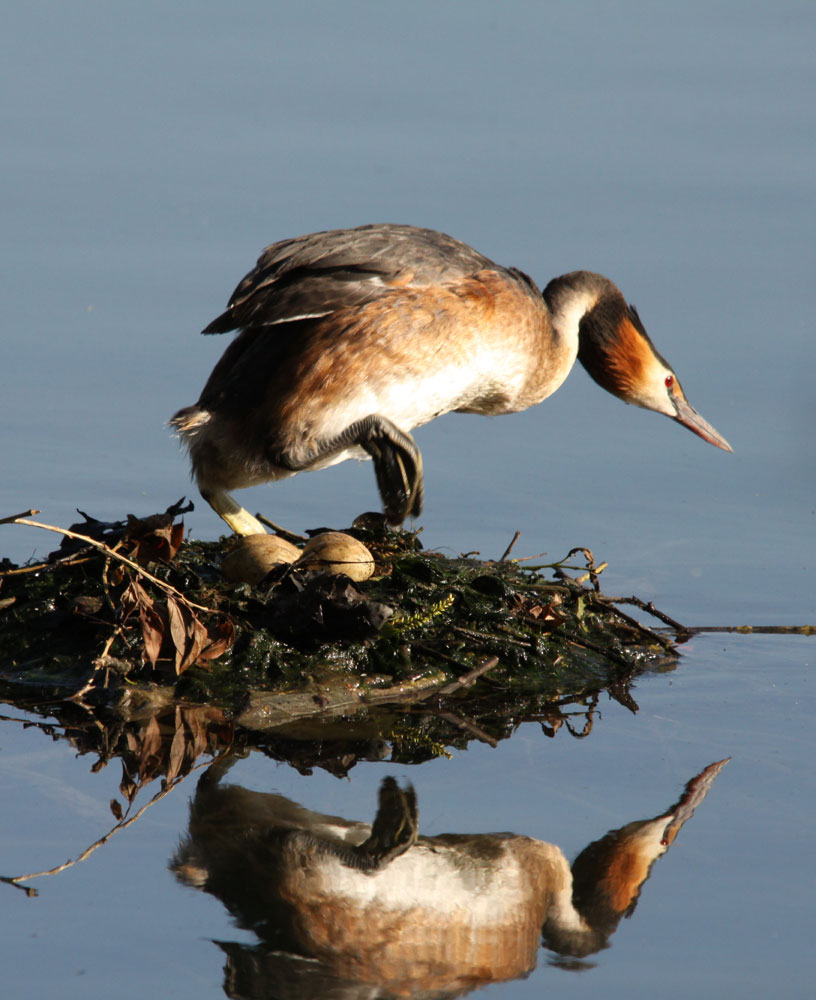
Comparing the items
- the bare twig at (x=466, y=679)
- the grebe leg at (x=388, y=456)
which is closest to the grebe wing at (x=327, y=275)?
the grebe leg at (x=388, y=456)

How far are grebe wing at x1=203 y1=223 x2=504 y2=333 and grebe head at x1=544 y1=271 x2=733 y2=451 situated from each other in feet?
2.71

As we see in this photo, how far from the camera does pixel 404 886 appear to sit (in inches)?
148

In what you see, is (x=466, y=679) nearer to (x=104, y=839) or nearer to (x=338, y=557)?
(x=338, y=557)

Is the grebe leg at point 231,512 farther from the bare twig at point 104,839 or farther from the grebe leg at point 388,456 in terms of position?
the bare twig at point 104,839

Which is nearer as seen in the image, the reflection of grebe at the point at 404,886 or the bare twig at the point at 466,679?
the reflection of grebe at the point at 404,886

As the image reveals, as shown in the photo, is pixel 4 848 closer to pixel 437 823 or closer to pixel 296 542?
pixel 437 823

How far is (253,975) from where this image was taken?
3.23m

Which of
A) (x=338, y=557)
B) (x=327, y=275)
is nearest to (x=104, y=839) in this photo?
(x=338, y=557)

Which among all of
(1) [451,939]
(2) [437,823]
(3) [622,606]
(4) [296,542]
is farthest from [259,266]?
(1) [451,939]

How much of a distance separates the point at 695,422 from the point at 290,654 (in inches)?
113

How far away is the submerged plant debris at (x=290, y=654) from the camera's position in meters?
4.68

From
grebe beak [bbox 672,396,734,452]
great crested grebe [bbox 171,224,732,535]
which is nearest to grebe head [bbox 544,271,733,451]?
grebe beak [bbox 672,396,734,452]

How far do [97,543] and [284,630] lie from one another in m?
0.67

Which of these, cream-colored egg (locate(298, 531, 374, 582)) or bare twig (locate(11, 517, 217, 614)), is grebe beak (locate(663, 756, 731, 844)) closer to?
cream-colored egg (locate(298, 531, 374, 582))
